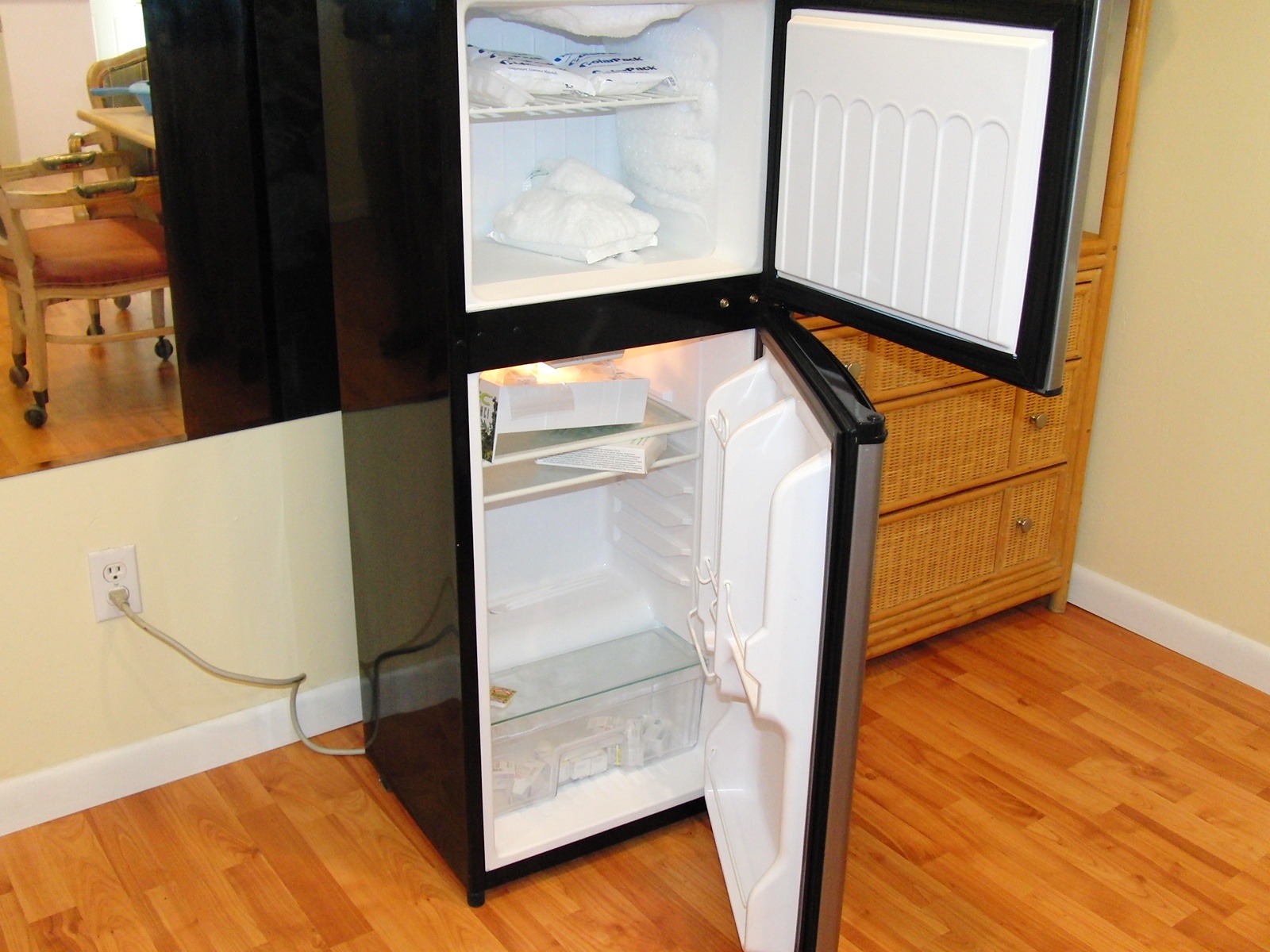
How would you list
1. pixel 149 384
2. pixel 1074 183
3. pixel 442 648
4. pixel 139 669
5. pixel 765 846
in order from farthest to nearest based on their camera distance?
pixel 139 669
pixel 149 384
pixel 442 648
pixel 765 846
pixel 1074 183

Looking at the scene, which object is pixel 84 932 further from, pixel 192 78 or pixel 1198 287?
pixel 1198 287

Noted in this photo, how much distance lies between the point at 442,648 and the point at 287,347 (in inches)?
20.9

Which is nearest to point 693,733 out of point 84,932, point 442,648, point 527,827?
point 527,827

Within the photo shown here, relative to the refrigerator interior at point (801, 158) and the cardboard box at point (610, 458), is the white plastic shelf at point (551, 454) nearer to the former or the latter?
the cardboard box at point (610, 458)

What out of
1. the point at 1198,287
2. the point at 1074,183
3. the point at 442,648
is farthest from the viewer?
the point at 1198,287

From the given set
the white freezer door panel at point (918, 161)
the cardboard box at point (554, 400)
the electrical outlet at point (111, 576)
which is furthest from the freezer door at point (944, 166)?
the electrical outlet at point (111, 576)

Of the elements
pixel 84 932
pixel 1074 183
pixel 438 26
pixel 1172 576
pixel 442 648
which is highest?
pixel 438 26

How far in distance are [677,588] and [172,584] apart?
0.77 metres

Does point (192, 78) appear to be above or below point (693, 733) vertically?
above

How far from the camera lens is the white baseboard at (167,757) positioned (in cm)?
185

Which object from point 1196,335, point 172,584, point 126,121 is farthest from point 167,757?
point 1196,335

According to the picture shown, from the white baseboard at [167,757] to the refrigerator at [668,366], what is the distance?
12 cm

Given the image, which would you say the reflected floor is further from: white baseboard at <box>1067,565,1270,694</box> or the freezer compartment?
white baseboard at <box>1067,565,1270,694</box>

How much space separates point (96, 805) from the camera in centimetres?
191
